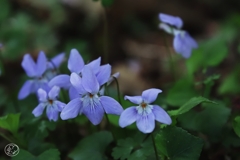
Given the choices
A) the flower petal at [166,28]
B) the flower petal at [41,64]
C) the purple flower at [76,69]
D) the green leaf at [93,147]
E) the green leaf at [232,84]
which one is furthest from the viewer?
the green leaf at [232,84]

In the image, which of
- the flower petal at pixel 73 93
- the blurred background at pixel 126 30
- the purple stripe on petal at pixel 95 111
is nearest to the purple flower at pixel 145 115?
the purple stripe on petal at pixel 95 111

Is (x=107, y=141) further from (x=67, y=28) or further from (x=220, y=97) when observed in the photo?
(x=67, y=28)

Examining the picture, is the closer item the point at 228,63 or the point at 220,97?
the point at 220,97

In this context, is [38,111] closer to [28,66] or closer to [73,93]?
[73,93]

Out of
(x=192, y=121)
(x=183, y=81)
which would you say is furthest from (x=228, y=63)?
(x=192, y=121)

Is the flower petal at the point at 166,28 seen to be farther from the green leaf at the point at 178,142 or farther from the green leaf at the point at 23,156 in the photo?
the green leaf at the point at 23,156

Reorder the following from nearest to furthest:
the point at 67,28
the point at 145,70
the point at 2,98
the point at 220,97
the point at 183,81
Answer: the point at 183,81, the point at 2,98, the point at 220,97, the point at 145,70, the point at 67,28

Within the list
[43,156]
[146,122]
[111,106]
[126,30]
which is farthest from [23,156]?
[126,30]
